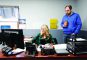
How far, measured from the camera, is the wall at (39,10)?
17.6 feet

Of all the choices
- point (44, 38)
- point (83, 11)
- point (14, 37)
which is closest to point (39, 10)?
point (83, 11)

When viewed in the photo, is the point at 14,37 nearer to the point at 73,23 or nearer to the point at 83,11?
the point at 73,23

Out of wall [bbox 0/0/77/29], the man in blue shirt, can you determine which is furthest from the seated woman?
wall [bbox 0/0/77/29]

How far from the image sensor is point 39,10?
5398mm

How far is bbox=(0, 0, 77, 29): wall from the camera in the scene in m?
5.36

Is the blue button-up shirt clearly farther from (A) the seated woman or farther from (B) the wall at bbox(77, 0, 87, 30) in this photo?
(A) the seated woman

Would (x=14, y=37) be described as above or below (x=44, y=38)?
above

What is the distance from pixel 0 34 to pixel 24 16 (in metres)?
2.67

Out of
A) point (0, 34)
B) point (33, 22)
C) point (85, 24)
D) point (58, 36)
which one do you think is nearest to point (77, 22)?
point (85, 24)

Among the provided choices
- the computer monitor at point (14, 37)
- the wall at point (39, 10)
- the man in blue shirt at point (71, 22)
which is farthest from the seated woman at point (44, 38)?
the wall at point (39, 10)

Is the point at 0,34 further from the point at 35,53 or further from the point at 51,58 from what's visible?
the point at 51,58

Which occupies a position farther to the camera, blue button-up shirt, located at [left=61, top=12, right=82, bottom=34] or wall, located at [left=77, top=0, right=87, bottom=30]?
wall, located at [left=77, top=0, right=87, bottom=30]

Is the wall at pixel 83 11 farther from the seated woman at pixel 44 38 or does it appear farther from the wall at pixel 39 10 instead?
the seated woman at pixel 44 38

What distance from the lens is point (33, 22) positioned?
17.8ft
